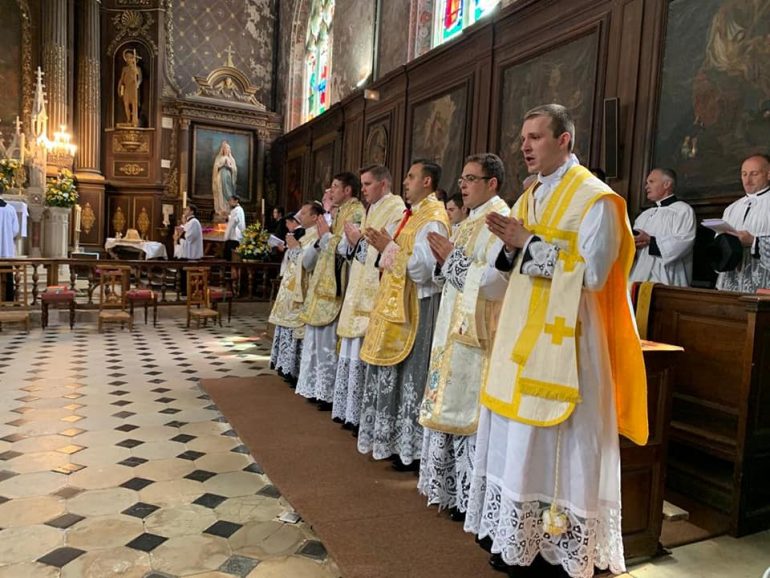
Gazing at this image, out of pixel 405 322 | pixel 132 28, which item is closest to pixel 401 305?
pixel 405 322

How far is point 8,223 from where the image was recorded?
1037 centimetres

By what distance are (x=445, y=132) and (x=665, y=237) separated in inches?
186

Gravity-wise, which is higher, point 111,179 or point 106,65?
point 106,65

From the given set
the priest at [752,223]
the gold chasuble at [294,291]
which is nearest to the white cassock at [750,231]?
the priest at [752,223]

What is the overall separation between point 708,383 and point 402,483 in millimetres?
1825

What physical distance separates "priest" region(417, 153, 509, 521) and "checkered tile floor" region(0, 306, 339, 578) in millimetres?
777

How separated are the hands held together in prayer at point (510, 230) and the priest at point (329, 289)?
285cm

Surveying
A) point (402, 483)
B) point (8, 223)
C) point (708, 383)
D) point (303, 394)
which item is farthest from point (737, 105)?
point (8, 223)

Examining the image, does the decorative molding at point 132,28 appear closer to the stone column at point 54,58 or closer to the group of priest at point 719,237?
the stone column at point 54,58

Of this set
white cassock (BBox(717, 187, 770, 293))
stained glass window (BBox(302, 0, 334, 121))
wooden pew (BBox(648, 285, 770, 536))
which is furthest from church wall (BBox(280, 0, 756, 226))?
stained glass window (BBox(302, 0, 334, 121))

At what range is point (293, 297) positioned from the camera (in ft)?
19.8

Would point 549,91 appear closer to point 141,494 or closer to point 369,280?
point 369,280

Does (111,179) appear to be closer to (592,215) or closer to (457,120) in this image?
(457,120)

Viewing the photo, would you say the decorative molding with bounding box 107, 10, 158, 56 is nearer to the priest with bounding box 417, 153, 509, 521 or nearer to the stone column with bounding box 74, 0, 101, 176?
the stone column with bounding box 74, 0, 101, 176
